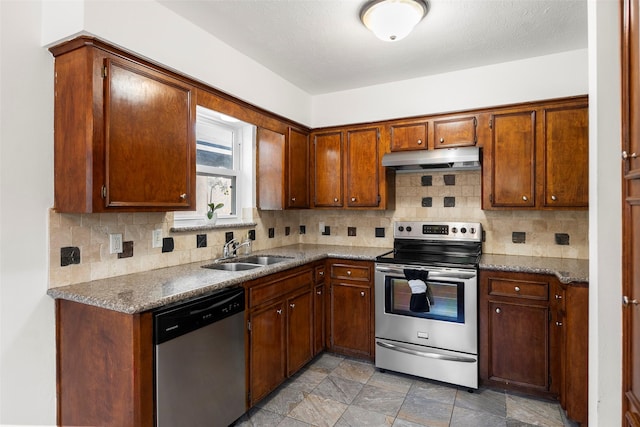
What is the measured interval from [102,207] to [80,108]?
0.49m

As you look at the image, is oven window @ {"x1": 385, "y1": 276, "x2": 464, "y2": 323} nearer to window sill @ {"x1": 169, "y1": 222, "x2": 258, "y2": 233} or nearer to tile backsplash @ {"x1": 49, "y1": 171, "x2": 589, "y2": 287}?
tile backsplash @ {"x1": 49, "y1": 171, "x2": 589, "y2": 287}

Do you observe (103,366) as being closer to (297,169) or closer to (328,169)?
(297,169)

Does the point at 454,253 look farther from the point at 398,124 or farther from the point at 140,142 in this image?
the point at 140,142

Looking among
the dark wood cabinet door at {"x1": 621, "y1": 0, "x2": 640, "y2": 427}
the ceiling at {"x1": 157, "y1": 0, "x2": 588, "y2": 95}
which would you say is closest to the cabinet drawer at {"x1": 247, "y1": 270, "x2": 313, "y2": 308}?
the ceiling at {"x1": 157, "y1": 0, "x2": 588, "y2": 95}

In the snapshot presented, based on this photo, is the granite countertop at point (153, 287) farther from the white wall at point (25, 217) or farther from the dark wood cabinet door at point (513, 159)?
the dark wood cabinet door at point (513, 159)

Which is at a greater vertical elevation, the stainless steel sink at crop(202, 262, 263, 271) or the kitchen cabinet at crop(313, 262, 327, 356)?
the stainless steel sink at crop(202, 262, 263, 271)

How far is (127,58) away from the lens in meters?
1.89

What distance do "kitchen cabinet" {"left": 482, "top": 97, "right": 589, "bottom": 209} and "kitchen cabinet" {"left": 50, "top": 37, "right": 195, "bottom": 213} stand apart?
2.41 metres

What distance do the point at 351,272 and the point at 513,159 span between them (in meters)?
1.58

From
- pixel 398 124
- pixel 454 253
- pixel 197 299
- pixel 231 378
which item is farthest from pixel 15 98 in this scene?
pixel 454 253

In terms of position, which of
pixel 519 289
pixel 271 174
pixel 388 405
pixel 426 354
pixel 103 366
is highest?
pixel 271 174

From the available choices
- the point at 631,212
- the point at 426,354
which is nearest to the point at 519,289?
the point at 426,354

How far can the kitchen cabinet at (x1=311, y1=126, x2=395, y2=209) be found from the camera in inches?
131

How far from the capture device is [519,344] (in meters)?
2.53
